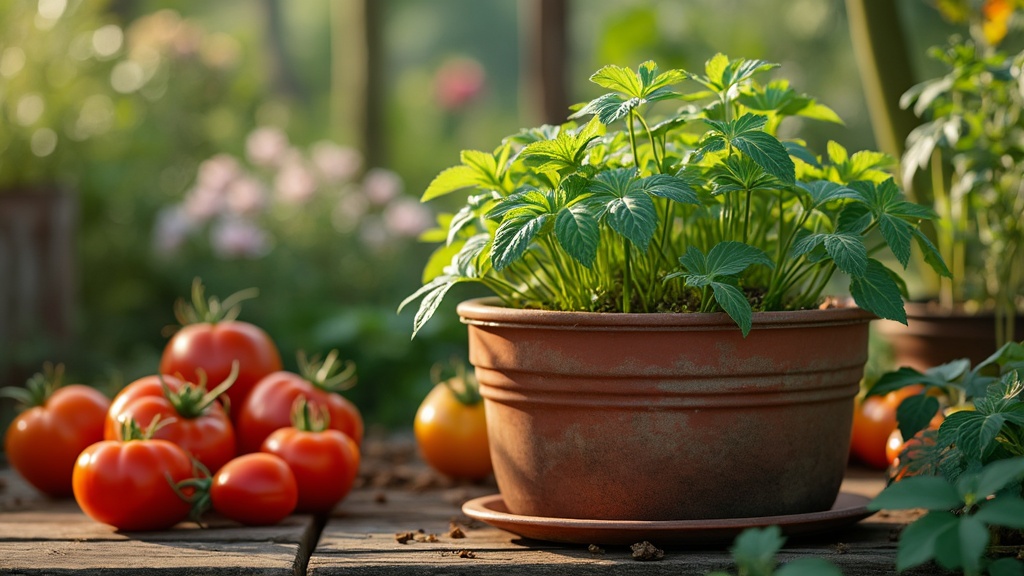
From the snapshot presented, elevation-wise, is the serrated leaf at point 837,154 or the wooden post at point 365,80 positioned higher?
the wooden post at point 365,80

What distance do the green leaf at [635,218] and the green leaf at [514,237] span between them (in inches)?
3.7

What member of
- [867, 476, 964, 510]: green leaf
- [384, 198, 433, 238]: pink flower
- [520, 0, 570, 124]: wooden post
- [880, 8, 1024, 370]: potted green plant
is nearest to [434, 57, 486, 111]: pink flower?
[520, 0, 570, 124]: wooden post

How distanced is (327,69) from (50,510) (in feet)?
69.8

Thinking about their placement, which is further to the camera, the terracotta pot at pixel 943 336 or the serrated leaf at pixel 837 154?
the terracotta pot at pixel 943 336

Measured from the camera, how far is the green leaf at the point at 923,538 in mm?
1077

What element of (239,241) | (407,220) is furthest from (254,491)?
(407,220)

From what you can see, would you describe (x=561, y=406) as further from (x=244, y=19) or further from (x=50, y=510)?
(x=244, y=19)

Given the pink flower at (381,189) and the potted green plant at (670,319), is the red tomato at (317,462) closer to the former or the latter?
the potted green plant at (670,319)

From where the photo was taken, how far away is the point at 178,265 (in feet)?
14.9

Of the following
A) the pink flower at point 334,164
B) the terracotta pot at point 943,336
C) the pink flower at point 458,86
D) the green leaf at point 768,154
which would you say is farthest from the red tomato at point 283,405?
the pink flower at point 458,86

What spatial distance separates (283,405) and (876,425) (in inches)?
45.0

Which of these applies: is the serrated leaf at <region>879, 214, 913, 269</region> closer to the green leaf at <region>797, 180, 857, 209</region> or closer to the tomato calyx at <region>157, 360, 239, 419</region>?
the green leaf at <region>797, 180, 857, 209</region>

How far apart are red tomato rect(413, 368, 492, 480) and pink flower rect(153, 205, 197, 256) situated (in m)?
2.58

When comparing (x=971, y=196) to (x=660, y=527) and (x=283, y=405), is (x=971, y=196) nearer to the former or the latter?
(x=660, y=527)
